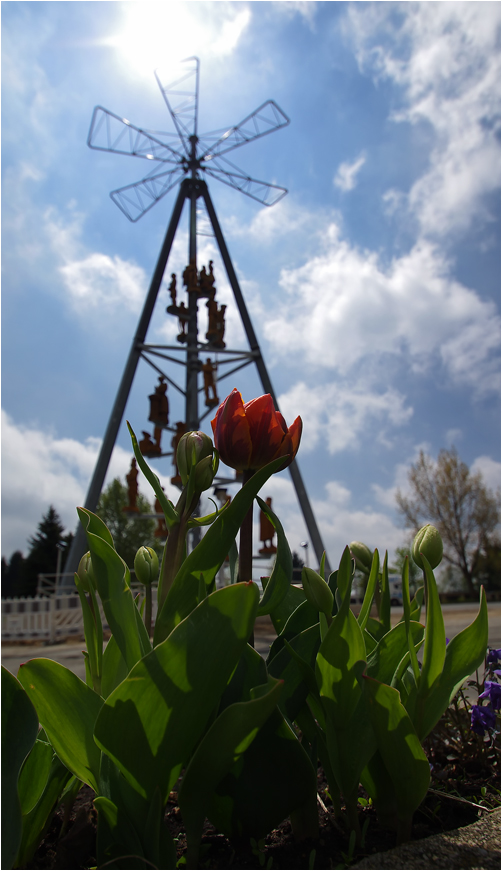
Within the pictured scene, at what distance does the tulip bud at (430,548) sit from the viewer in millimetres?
768

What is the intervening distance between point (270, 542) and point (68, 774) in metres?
8.27

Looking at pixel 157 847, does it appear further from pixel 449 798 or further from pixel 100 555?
pixel 449 798

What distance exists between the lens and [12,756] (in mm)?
563

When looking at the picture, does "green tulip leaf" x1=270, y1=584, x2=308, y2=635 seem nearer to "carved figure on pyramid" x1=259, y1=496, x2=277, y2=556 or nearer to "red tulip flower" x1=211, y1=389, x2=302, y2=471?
"red tulip flower" x1=211, y1=389, x2=302, y2=471

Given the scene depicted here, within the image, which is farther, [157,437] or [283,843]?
[157,437]

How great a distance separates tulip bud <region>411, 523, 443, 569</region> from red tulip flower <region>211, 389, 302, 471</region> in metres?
0.26

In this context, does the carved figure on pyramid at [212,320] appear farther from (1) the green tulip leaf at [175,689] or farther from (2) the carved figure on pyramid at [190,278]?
(1) the green tulip leaf at [175,689]

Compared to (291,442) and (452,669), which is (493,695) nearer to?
(452,669)

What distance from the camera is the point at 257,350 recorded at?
10.8 meters

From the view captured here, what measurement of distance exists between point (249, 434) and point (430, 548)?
0.34 metres

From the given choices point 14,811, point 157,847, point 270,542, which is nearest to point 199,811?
point 157,847

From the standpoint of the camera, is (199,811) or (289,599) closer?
(199,811)

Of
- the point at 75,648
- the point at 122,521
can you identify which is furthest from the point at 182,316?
the point at 122,521

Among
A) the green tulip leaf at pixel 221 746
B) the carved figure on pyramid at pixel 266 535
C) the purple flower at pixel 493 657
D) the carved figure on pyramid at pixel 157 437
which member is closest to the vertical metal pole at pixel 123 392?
the carved figure on pyramid at pixel 157 437
